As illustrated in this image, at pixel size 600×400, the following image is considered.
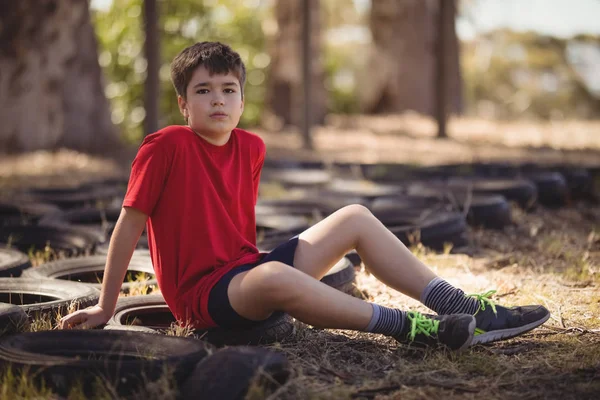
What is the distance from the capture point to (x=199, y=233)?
3100 mm

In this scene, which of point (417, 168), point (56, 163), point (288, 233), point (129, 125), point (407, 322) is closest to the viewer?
point (407, 322)

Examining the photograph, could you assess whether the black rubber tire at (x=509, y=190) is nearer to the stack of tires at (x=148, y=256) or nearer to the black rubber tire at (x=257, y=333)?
the stack of tires at (x=148, y=256)

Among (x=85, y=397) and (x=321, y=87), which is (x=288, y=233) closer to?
(x=85, y=397)

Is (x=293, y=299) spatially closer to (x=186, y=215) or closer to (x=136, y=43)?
(x=186, y=215)

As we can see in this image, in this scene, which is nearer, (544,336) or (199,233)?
(199,233)

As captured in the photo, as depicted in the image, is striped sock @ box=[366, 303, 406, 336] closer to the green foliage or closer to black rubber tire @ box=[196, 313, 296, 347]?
black rubber tire @ box=[196, 313, 296, 347]

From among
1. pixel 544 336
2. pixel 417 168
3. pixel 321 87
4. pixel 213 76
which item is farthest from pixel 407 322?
→ pixel 321 87

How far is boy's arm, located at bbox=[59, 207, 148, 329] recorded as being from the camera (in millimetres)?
3055

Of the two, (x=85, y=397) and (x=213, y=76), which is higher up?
(x=213, y=76)

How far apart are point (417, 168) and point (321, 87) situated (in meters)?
6.82

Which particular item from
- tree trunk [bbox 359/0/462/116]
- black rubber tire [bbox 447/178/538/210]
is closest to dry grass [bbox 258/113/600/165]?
tree trunk [bbox 359/0/462/116]

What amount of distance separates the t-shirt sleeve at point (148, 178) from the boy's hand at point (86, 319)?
42cm

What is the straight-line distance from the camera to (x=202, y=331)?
122 inches

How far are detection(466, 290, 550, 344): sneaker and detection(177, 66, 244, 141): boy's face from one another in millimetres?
1181
